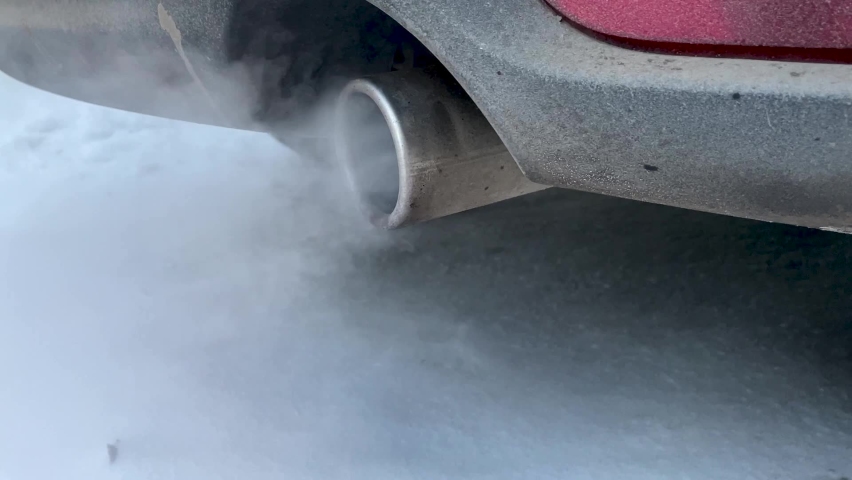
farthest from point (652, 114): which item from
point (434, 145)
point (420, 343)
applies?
point (420, 343)

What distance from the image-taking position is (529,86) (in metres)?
0.88

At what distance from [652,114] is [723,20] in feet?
0.43

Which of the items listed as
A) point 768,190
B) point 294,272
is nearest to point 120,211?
point 294,272

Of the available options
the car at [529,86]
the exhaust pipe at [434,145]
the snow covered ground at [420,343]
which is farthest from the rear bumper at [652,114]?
the snow covered ground at [420,343]

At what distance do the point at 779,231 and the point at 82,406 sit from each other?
1.84 meters

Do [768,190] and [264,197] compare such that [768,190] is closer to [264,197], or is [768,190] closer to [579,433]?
[579,433]

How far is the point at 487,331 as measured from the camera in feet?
5.13

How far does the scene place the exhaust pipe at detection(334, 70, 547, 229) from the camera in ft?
3.76

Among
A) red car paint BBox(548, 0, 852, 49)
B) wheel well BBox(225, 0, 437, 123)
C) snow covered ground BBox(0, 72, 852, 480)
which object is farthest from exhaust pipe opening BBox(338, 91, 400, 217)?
red car paint BBox(548, 0, 852, 49)

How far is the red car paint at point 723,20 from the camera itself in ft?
2.33

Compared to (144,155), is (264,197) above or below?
below

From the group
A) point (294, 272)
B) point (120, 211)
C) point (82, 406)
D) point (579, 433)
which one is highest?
point (120, 211)

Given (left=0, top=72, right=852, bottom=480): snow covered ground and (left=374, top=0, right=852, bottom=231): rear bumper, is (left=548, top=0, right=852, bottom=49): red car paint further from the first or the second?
(left=0, top=72, right=852, bottom=480): snow covered ground

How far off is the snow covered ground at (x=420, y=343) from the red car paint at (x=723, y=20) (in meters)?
0.78
